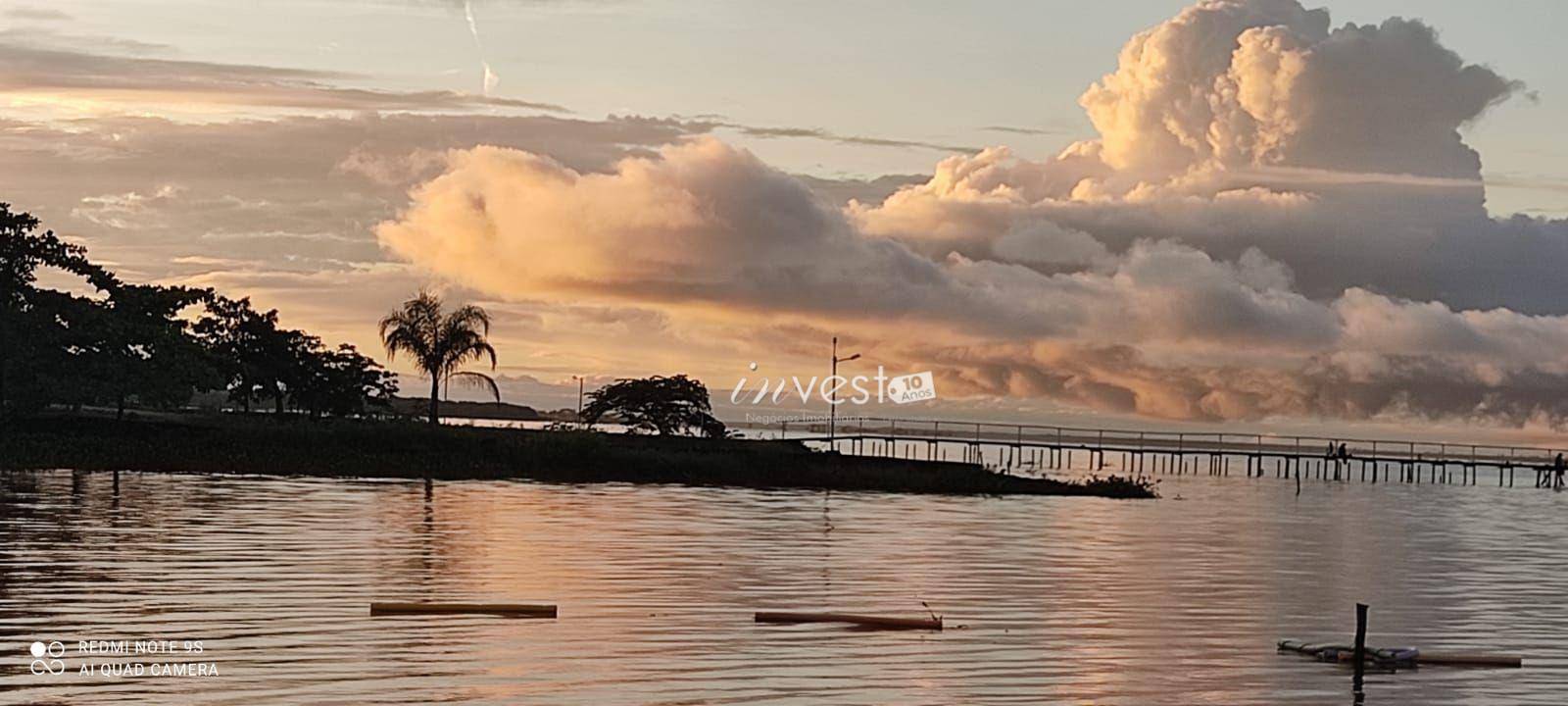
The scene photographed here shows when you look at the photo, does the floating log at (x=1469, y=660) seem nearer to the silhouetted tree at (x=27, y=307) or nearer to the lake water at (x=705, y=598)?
the lake water at (x=705, y=598)

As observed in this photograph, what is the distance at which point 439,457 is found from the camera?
82938 millimetres

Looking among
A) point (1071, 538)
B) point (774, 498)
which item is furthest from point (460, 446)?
point (1071, 538)

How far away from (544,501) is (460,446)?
23.0 meters

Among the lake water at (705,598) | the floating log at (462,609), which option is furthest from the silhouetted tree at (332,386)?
the floating log at (462,609)

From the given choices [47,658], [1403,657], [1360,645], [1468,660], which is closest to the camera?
[47,658]

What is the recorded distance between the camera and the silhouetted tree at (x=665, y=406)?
116m

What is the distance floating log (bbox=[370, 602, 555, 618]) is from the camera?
2997 cm

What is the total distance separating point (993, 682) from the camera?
84.8 ft

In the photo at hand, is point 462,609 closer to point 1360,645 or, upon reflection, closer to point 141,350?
point 1360,645

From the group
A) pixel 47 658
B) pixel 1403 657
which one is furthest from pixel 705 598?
pixel 47 658

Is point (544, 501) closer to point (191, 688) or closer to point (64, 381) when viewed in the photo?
point (64, 381)

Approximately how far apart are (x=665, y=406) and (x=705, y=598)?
81.1 metres

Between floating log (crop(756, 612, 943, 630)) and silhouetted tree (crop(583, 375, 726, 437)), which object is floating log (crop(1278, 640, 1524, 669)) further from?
silhouetted tree (crop(583, 375, 726, 437))

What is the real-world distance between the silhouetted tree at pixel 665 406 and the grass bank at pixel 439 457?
41.8 ft
